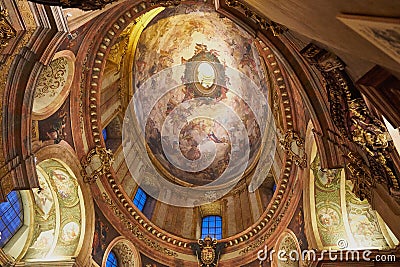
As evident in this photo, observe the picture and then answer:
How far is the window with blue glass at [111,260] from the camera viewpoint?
1445 cm

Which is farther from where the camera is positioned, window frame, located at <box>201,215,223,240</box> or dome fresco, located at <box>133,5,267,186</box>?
dome fresco, located at <box>133,5,267,186</box>

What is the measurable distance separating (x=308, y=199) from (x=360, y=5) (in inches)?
384

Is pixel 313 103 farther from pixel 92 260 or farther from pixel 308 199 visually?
pixel 92 260

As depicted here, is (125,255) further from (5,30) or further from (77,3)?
(77,3)

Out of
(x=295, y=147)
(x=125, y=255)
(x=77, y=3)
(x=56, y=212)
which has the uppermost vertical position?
(x=295, y=147)

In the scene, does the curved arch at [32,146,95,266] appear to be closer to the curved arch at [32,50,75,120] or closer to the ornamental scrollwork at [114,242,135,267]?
the curved arch at [32,50,75,120]

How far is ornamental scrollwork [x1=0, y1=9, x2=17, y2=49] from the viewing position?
301 inches

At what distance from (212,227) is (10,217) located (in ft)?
26.4

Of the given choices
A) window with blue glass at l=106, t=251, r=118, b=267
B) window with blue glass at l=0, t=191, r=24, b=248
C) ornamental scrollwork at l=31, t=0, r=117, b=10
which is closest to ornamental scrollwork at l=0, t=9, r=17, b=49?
ornamental scrollwork at l=31, t=0, r=117, b=10

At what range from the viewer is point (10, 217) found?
12.6 m

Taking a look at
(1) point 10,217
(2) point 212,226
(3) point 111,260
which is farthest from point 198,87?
(1) point 10,217

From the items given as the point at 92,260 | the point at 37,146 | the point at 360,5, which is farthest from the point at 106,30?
the point at 360,5

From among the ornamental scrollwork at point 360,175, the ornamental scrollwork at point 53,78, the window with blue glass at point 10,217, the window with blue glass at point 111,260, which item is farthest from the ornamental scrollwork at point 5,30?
the window with blue glass at point 111,260

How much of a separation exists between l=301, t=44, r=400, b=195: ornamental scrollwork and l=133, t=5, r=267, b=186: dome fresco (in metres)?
10.0
